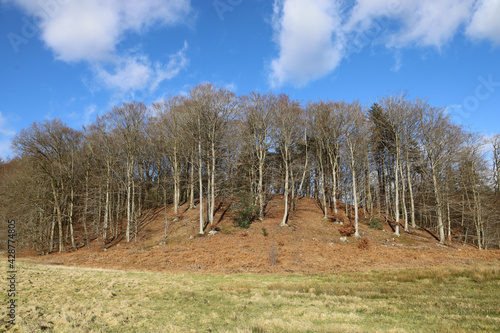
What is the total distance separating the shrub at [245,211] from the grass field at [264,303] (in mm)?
13758

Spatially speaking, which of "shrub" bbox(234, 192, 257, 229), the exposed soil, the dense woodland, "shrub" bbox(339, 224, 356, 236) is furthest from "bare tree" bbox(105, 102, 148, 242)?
"shrub" bbox(339, 224, 356, 236)

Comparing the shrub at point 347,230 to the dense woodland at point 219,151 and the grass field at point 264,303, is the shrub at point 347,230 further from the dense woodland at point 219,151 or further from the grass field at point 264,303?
the grass field at point 264,303

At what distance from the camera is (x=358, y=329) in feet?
21.0

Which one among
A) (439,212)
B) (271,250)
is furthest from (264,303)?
(439,212)

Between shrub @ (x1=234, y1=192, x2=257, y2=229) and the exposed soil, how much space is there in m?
0.73

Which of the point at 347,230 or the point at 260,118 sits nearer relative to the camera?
the point at 347,230

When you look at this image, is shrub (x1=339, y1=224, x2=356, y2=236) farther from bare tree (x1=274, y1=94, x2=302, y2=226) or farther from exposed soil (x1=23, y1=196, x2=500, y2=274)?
bare tree (x1=274, y1=94, x2=302, y2=226)

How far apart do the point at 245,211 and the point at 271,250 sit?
24.4 ft

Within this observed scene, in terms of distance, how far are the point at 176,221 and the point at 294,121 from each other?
19.1m

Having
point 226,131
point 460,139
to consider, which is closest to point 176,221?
point 226,131

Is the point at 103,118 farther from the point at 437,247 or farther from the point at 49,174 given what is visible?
the point at 437,247

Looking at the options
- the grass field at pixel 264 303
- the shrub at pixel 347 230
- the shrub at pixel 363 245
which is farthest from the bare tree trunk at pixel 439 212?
the grass field at pixel 264 303

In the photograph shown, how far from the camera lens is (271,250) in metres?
21.5

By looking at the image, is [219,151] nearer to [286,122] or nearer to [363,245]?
[286,122]
